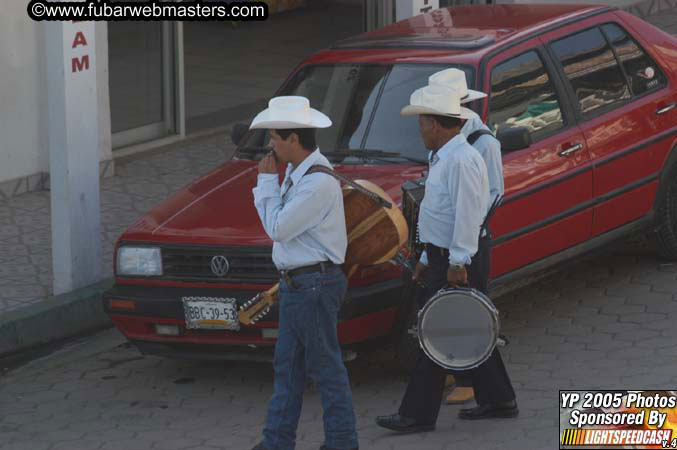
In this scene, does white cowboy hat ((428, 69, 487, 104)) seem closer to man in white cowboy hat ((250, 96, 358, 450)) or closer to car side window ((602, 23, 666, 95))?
man in white cowboy hat ((250, 96, 358, 450))

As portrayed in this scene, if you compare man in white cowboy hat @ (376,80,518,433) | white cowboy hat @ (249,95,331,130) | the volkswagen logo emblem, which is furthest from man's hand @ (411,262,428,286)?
the volkswagen logo emblem

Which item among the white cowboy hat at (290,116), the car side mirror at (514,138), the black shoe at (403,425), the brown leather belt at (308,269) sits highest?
the white cowboy hat at (290,116)

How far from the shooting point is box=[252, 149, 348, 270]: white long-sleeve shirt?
20.5ft

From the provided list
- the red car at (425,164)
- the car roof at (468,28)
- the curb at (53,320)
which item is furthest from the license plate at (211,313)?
the car roof at (468,28)

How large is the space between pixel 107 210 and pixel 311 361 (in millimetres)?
Result: 5051

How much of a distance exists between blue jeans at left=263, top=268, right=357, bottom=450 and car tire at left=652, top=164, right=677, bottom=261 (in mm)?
3456

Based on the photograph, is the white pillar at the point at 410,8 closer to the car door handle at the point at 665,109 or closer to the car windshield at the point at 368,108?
the car door handle at the point at 665,109

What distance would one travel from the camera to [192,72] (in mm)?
16719

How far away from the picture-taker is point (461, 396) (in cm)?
739

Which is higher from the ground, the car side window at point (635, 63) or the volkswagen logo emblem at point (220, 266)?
the car side window at point (635, 63)

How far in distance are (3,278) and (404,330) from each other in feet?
10.8

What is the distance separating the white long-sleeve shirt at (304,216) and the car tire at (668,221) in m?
3.48

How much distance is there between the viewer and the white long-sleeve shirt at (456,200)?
21.7 ft

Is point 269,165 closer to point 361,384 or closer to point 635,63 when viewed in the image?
point 361,384
